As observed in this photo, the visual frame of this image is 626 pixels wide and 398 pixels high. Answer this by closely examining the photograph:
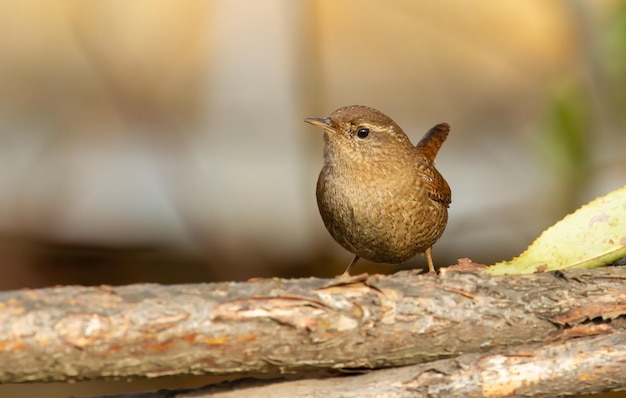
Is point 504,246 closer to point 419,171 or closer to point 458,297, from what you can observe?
point 419,171

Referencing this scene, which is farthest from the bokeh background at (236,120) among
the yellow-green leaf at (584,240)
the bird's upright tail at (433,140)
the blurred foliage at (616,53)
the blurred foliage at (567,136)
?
the yellow-green leaf at (584,240)

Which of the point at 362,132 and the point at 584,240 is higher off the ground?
the point at 362,132

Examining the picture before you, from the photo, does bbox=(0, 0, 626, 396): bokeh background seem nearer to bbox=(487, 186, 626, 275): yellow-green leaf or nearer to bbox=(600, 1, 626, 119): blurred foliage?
bbox=(600, 1, 626, 119): blurred foliage

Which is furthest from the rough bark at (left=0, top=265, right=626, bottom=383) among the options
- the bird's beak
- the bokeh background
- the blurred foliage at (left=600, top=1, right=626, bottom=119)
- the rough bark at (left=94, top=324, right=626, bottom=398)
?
the bokeh background

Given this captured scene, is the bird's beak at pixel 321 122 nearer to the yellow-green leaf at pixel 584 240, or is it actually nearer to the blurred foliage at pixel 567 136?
the blurred foliage at pixel 567 136

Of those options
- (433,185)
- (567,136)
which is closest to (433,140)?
(433,185)

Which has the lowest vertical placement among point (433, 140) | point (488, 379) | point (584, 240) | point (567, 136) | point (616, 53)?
point (488, 379)

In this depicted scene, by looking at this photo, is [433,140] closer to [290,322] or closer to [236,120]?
[236,120]

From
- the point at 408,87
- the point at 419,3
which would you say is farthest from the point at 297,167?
the point at 419,3
